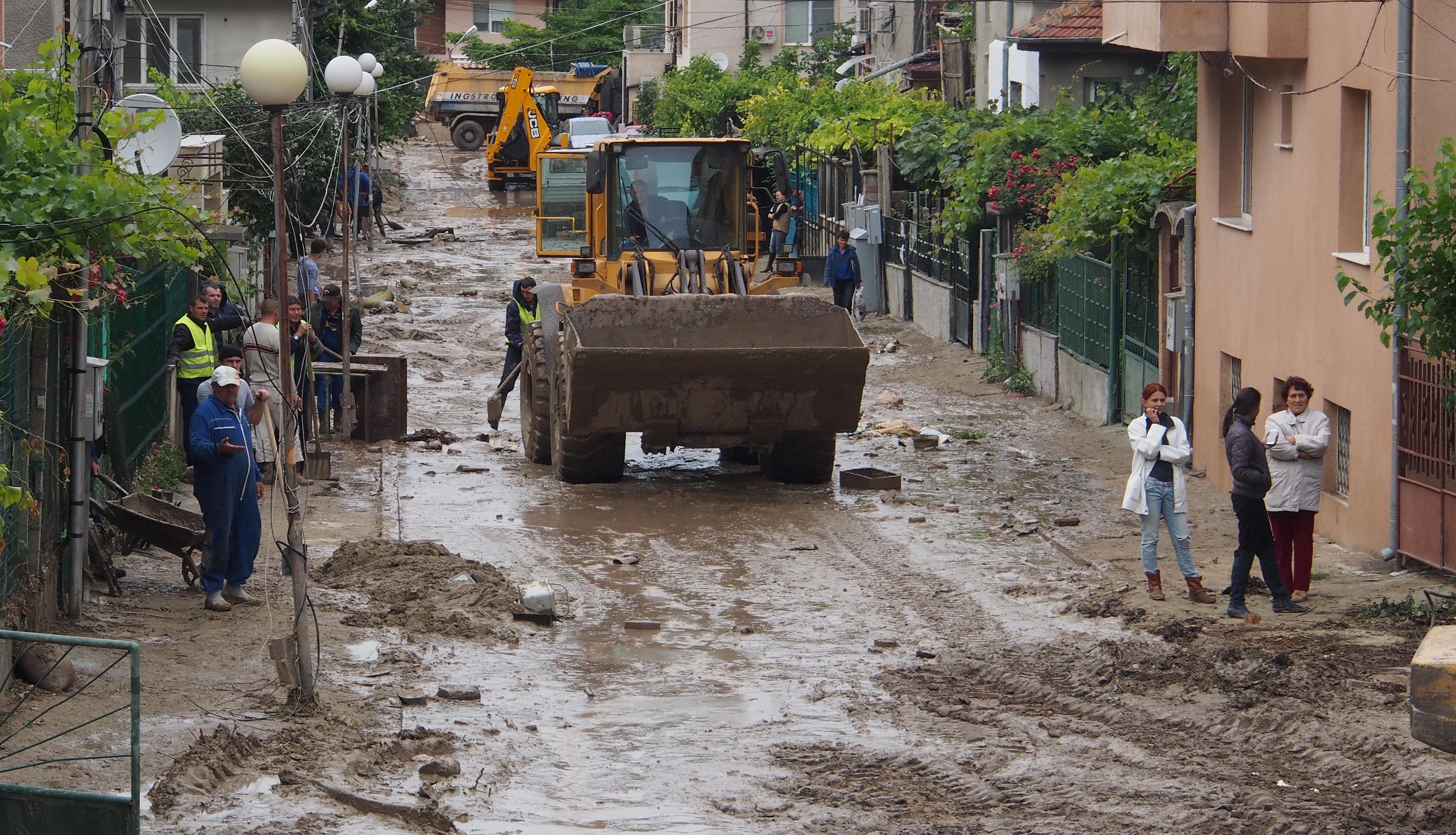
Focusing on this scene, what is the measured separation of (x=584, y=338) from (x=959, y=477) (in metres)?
3.64

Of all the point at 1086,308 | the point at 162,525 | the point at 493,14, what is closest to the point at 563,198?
the point at 1086,308

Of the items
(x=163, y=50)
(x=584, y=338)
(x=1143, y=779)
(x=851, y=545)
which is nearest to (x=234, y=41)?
(x=163, y=50)

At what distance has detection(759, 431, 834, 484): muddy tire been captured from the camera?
14398mm

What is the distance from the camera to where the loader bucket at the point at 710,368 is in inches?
522

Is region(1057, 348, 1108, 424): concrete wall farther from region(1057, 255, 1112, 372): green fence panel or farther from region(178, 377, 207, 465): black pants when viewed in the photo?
region(178, 377, 207, 465): black pants

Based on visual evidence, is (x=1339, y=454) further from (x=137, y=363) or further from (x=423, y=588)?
(x=137, y=363)

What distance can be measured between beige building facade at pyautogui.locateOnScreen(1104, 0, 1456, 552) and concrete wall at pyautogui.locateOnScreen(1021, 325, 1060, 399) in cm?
401

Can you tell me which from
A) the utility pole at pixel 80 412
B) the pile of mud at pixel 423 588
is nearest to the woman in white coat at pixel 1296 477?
the pile of mud at pixel 423 588

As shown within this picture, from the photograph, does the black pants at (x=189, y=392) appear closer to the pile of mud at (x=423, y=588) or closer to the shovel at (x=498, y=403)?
the pile of mud at (x=423, y=588)

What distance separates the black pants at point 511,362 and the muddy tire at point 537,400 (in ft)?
4.39

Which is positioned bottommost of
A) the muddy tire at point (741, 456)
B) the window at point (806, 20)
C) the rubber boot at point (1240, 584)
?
the rubber boot at point (1240, 584)

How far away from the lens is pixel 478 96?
52594mm

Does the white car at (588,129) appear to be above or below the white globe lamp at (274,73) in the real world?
above

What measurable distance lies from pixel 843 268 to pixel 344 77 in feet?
37.7
